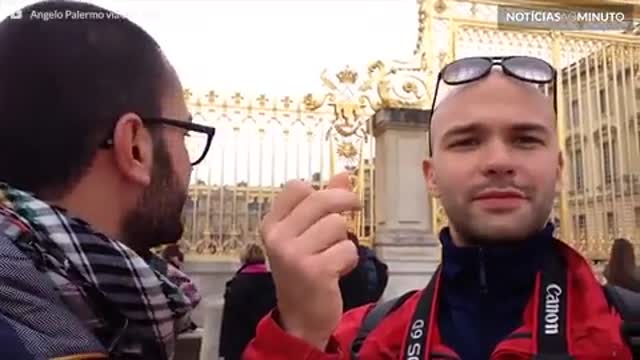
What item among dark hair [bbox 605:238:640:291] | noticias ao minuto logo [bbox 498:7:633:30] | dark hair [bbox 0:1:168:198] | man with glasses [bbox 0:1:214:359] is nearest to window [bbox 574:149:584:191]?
noticias ao minuto logo [bbox 498:7:633:30]

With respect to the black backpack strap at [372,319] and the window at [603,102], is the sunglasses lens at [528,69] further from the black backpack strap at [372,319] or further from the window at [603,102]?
the window at [603,102]

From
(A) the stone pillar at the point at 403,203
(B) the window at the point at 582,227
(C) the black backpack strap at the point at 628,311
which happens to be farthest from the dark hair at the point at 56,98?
(B) the window at the point at 582,227

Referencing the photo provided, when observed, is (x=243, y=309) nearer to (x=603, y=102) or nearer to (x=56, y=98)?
(x=56, y=98)

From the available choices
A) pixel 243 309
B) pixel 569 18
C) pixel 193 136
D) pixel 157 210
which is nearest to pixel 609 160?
pixel 569 18

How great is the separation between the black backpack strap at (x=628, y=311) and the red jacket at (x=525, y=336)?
13mm

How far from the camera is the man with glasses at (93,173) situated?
85 centimetres

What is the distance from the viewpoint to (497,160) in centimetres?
112

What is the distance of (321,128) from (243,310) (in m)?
4.05

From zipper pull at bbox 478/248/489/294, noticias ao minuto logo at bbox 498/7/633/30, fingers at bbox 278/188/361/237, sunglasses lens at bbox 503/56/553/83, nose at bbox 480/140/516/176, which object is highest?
noticias ao minuto logo at bbox 498/7/633/30

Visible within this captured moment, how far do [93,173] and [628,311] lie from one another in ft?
2.89

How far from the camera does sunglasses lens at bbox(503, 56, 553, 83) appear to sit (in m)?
1.20

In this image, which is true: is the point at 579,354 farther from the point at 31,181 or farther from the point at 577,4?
the point at 577,4

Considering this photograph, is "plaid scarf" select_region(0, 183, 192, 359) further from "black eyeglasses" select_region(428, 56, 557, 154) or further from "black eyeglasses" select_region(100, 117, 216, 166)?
"black eyeglasses" select_region(428, 56, 557, 154)

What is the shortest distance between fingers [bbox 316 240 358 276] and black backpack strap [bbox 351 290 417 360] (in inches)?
15.9
